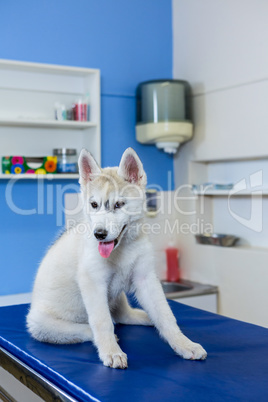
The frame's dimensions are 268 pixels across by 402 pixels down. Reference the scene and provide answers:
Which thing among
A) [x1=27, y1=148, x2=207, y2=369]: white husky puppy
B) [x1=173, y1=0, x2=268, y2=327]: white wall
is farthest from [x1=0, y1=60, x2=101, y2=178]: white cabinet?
[x1=27, y1=148, x2=207, y2=369]: white husky puppy

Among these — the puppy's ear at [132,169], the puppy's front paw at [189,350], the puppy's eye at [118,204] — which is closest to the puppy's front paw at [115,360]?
the puppy's front paw at [189,350]

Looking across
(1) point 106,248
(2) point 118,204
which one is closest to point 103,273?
(1) point 106,248

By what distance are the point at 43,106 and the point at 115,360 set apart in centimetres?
202

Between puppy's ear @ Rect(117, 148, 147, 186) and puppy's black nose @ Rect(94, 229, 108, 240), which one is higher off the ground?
puppy's ear @ Rect(117, 148, 147, 186)

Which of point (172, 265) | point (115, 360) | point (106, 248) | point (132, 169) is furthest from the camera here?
point (172, 265)

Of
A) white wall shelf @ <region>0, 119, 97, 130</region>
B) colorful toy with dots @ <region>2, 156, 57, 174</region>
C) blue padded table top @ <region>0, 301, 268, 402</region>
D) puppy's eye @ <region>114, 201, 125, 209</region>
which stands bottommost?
blue padded table top @ <region>0, 301, 268, 402</region>

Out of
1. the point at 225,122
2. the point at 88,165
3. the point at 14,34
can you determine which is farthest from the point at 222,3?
the point at 88,165

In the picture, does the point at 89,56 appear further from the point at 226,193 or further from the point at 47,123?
the point at 226,193

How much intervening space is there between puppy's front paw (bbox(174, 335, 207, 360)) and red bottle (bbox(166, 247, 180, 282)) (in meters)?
1.96

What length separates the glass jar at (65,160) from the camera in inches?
122

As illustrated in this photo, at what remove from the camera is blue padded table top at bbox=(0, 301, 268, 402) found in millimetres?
1307

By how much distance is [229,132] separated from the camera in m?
3.20

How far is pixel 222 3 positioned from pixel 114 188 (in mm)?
2118

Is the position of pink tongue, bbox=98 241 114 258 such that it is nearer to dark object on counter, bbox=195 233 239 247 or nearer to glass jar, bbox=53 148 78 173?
glass jar, bbox=53 148 78 173
